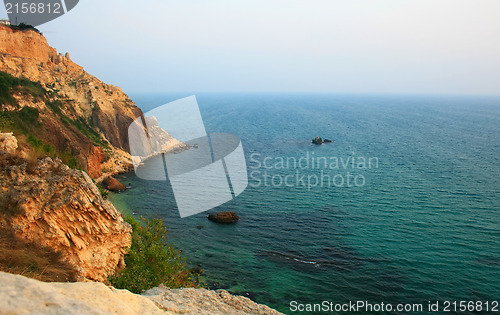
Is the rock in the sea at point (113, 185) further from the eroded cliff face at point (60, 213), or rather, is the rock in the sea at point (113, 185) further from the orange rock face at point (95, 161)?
the eroded cliff face at point (60, 213)

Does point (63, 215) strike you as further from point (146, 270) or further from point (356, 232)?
point (356, 232)

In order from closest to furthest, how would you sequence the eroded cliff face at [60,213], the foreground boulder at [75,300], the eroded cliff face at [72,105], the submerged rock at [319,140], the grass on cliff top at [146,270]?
1. the foreground boulder at [75,300]
2. the eroded cliff face at [60,213]
3. the grass on cliff top at [146,270]
4. the eroded cliff face at [72,105]
5. the submerged rock at [319,140]

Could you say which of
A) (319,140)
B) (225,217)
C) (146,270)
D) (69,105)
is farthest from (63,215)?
(319,140)

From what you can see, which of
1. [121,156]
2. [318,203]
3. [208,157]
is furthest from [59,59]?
[318,203]

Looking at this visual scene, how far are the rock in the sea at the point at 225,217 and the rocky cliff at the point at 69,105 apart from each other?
22973 mm

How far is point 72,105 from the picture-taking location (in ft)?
228

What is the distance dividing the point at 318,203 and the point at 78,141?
4111 centimetres

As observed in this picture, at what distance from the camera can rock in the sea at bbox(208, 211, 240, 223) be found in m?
43.8

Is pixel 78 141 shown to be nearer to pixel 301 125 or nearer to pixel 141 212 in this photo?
pixel 141 212

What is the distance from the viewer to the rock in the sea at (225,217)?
43812 mm

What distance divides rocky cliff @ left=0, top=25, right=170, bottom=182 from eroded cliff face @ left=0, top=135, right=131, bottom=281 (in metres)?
32.6

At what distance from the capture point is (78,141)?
186 feet

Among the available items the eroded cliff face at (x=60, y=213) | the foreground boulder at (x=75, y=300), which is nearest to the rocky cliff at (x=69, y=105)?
the eroded cliff face at (x=60, y=213)

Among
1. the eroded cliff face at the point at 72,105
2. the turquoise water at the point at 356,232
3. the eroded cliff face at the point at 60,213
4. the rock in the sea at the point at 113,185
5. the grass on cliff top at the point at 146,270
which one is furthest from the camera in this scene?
the rock in the sea at the point at 113,185
